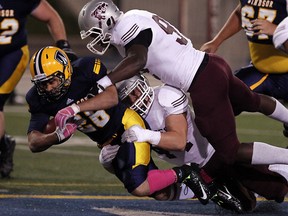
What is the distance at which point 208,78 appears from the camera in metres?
5.50

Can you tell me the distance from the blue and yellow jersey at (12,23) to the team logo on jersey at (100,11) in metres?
1.40

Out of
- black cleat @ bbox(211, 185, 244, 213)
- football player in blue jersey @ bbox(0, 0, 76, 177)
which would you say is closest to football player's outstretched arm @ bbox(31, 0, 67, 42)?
football player in blue jersey @ bbox(0, 0, 76, 177)

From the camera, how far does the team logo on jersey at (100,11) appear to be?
552cm

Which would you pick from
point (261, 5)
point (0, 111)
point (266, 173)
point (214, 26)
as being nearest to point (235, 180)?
point (266, 173)

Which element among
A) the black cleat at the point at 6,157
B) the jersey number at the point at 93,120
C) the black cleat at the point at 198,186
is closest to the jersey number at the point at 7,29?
the black cleat at the point at 6,157

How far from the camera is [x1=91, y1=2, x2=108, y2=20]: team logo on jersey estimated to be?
5520mm

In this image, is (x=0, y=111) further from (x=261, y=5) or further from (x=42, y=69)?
(x=261, y=5)

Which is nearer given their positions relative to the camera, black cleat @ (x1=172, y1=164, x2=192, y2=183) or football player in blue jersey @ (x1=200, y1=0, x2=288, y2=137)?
black cleat @ (x1=172, y1=164, x2=192, y2=183)

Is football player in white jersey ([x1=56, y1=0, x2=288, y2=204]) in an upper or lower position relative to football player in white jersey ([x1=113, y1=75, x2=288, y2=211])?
upper

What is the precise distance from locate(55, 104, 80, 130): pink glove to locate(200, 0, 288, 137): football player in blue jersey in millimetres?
1511

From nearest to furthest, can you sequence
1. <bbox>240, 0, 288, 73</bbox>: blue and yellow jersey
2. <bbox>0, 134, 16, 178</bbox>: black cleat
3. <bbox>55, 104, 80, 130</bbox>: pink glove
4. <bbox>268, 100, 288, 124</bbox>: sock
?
<bbox>55, 104, 80, 130</bbox>: pink glove
<bbox>268, 100, 288, 124</bbox>: sock
<bbox>240, 0, 288, 73</bbox>: blue and yellow jersey
<bbox>0, 134, 16, 178</bbox>: black cleat

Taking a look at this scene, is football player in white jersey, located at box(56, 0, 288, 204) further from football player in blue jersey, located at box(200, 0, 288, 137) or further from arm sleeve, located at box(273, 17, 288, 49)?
football player in blue jersey, located at box(200, 0, 288, 137)

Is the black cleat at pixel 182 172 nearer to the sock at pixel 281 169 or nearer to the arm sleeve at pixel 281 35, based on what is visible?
the sock at pixel 281 169

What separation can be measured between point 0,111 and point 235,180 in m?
1.81
